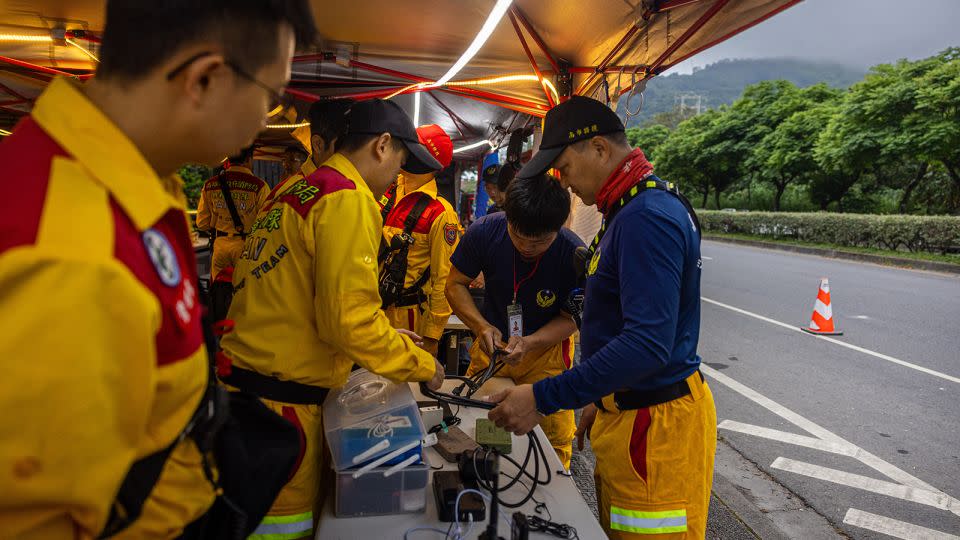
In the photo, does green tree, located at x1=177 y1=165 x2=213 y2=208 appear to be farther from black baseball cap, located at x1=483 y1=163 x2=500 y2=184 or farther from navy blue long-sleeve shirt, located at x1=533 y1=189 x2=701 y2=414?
navy blue long-sleeve shirt, located at x1=533 y1=189 x2=701 y2=414

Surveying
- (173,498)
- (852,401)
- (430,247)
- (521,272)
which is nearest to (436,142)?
(430,247)

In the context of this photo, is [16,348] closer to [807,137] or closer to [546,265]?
[546,265]

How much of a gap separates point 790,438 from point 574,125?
149 inches

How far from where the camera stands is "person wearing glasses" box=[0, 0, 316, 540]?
1.96 feet

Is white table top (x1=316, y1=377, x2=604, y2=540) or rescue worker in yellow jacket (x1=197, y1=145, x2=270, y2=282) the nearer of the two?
white table top (x1=316, y1=377, x2=604, y2=540)

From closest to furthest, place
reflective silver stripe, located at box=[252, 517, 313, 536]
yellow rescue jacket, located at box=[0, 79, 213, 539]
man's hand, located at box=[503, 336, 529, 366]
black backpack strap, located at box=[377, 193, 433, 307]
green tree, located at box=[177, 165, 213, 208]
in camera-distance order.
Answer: yellow rescue jacket, located at box=[0, 79, 213, 539], reflective silver stripe, located at box=[252, 517, 313, 536], man's hand, located at box=[503, 336, 529, 366], black backpack strap, located at box=[377, 193, 433, 307], green tree, located at box=[177, 165, 213, 208]

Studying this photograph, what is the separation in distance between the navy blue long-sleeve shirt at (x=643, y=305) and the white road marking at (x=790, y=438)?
3.19m

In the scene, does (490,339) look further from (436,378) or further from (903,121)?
(903,121)

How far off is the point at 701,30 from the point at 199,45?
2.60 meters

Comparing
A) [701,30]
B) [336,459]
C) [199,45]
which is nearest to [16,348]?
[199,45]

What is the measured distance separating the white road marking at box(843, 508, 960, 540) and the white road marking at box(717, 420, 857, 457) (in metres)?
0.88

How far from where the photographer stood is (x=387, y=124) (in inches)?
76.8

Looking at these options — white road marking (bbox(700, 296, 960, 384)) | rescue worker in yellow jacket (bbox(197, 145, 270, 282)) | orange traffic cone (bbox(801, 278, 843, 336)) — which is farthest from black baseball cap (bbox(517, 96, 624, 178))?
orange traffic cone (bbox(801, 278, 843, 336))

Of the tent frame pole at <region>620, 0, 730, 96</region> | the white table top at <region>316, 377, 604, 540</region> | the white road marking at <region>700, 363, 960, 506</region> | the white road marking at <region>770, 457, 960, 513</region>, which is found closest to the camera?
the white table top at <region>316, 377, 604, 540</region>
